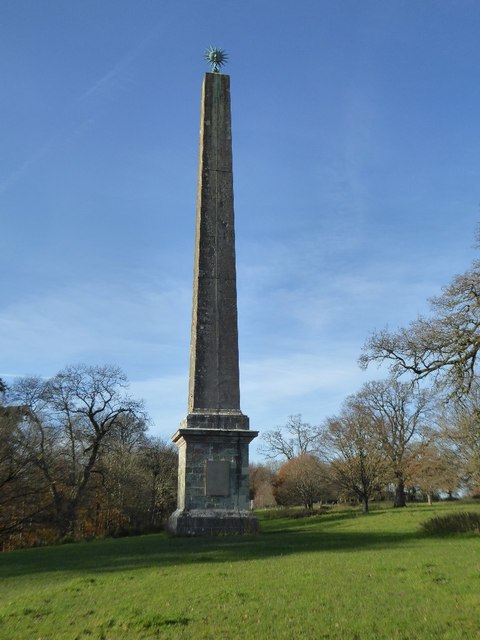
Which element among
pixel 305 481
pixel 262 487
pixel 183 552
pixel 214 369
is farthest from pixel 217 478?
pixel 262 487

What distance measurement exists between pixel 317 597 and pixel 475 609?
1807mm

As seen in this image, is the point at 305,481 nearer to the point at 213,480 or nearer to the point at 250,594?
the point at 213,480

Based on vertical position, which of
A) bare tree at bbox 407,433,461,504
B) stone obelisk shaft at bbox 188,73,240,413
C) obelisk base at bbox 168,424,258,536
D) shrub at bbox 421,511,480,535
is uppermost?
stone obelisk shaft at bbox 188,73,240,413

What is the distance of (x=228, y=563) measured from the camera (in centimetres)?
1035

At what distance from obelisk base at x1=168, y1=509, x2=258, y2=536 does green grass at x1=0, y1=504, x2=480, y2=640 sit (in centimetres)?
340

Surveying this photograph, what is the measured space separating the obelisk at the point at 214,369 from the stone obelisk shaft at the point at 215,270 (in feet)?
0.10

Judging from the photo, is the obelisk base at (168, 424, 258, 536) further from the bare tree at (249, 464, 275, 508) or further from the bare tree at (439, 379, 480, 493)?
the bare tree at (249, 464, 275, 508)

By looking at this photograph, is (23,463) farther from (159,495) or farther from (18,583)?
(18,583)

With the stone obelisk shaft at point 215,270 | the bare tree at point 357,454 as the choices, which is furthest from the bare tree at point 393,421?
the stone obelisk shaft at point 215,270

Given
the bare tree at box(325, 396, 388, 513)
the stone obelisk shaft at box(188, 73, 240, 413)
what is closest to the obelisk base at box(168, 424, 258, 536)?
the stone obelisk shaft at box(188, 73, 240, 413)

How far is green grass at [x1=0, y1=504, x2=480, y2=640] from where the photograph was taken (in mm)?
5766

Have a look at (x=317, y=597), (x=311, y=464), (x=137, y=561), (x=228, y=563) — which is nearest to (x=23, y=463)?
(x=137, y=561)

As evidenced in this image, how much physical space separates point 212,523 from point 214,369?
4.44 metres

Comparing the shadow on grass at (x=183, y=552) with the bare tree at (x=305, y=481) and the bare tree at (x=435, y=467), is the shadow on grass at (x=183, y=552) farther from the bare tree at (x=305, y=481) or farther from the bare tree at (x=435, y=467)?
the bare tree at (x=305, y=481)
